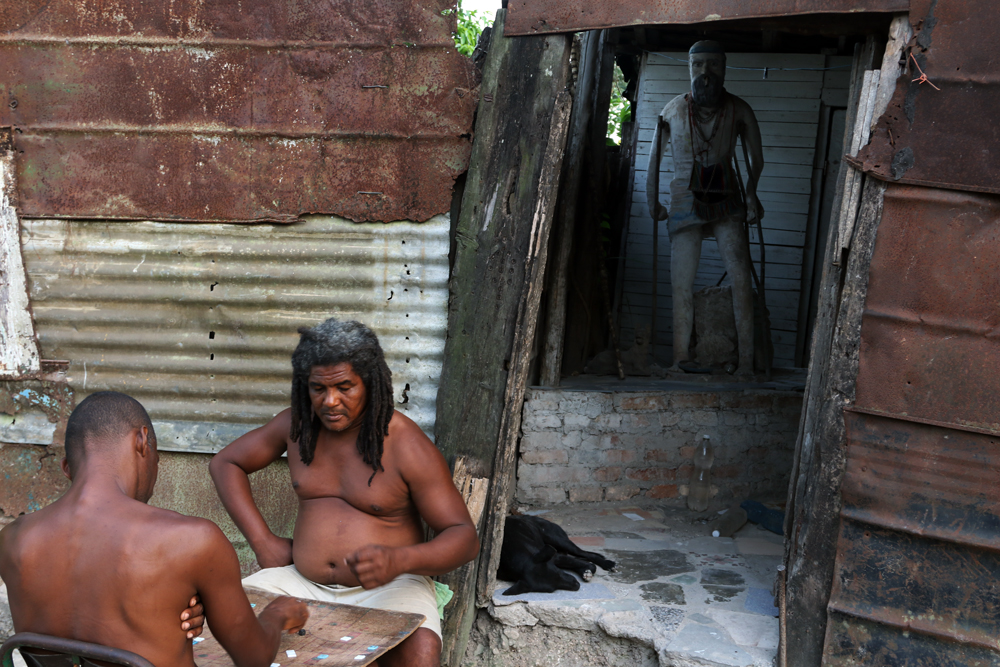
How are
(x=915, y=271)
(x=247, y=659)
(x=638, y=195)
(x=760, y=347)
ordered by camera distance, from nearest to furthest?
(x=247, y=659) < (x=915, y=271) < (x=760, y=347) < (x=638, y=195)

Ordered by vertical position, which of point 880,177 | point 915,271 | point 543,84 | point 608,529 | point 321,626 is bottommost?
point 608,529

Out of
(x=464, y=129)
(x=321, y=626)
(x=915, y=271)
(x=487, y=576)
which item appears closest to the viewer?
(x=321, y=626)

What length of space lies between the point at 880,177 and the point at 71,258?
3858mm

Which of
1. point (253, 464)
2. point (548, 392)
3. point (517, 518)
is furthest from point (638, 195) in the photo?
point (253, 464)

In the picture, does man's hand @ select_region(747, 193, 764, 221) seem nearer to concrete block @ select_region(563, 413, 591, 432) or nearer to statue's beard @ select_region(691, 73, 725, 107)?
statue's beard @ select_region(691, 73, 725, 107)

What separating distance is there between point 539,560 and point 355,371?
164 cm

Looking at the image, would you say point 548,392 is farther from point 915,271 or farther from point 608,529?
point 915,271

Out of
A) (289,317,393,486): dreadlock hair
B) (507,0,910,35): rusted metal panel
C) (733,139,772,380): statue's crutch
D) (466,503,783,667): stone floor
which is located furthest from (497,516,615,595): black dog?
(733,139,772,380): statue's crutch

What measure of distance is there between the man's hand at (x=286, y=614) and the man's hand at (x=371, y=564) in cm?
19

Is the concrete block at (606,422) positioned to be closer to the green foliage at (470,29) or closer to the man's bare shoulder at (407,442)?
the man's bare shoulder at (407,442)

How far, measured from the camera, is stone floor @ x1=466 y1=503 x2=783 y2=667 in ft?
11.7

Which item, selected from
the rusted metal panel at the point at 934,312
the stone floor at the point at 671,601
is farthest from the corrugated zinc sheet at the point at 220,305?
the rusted metal panel at the point at 934,312

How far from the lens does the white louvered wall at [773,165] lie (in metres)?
7.89

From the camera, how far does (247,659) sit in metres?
2.20
